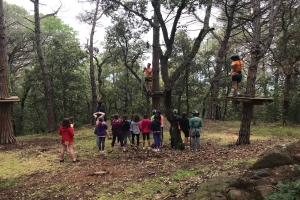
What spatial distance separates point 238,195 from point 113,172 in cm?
369

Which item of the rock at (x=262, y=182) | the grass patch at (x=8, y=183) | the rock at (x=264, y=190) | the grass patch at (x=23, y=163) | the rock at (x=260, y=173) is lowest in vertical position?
the grass patch at (x=8, y=183)

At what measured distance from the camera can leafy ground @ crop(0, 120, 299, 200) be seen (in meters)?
5.29

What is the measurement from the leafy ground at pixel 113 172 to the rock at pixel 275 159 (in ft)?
2.82

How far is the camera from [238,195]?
3.78m

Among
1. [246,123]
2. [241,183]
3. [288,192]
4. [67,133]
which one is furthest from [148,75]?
[288,192]

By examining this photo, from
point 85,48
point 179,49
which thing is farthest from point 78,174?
point 179,49

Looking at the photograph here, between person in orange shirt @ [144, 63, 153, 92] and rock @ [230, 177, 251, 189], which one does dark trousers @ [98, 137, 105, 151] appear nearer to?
person in orange shirt @ [144, 63, 153, 92]

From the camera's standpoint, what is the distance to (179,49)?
2111 centimetres

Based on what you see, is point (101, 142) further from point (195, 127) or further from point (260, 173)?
point (260, 173)

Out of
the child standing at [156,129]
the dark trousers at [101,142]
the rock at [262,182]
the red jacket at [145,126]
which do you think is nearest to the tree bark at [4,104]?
the dark trousers at [101,142]

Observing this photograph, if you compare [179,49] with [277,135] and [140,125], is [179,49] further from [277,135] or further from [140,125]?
[140,125]

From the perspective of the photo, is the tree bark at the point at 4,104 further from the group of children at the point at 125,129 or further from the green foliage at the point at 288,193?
the green foliage at the point at 288,193

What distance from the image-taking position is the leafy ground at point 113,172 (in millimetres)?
5285

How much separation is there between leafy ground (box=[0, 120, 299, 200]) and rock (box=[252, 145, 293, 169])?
0.86 m
